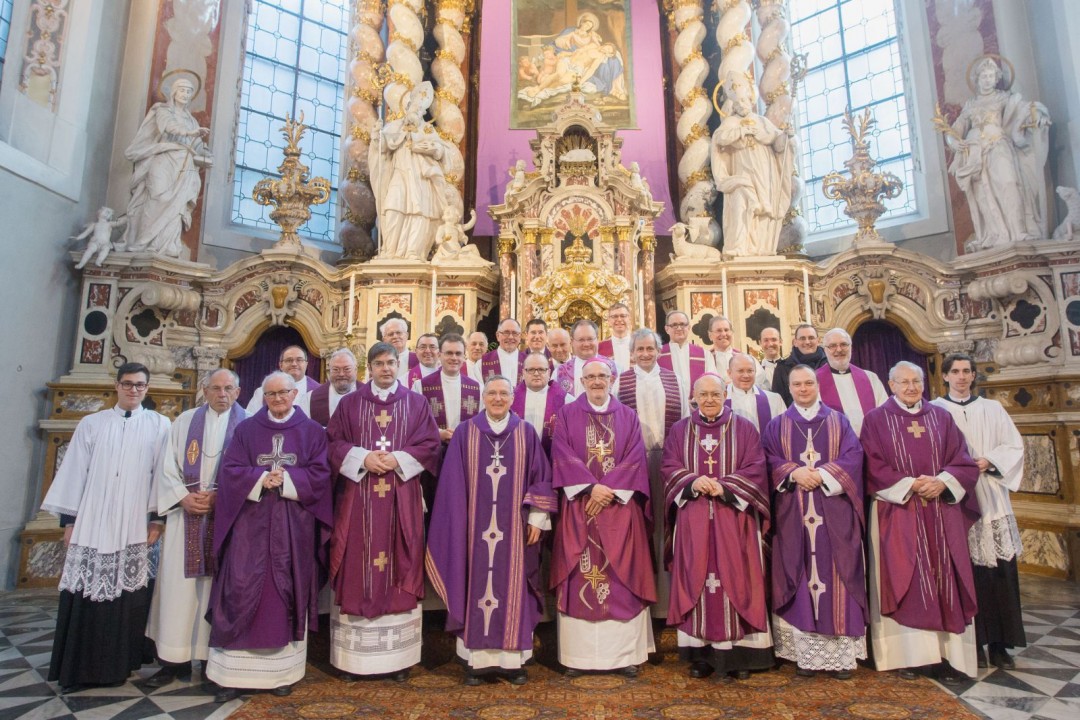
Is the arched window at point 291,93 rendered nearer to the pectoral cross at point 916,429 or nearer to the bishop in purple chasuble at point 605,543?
the bishop in purple chasuble at point 605,543

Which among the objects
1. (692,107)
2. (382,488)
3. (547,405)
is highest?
(692,107)

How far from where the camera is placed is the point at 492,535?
12.3 feet

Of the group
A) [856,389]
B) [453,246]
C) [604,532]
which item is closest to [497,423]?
Answer: [604,532]

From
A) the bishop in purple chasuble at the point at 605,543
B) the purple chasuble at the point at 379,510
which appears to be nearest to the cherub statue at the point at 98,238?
the purple chasuble at the point at 379,510

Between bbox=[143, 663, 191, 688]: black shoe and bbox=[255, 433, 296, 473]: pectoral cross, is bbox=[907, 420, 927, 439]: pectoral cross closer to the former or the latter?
bbox=[255, 433, 296, 473]: pectoral cross

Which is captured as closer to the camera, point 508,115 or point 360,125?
point 360,125

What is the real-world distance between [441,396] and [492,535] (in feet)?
4.24

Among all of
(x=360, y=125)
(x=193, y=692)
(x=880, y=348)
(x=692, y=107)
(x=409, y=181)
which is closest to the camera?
(x=193, y=692)

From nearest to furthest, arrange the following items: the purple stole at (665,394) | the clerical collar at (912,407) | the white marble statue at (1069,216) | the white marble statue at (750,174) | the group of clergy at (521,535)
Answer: the group of clergy at (521,535)
the clerical collar at (912,407)
the purple stole at (665,394)
the white marble statue at (1069,216)
the white marble statue at (750,174)

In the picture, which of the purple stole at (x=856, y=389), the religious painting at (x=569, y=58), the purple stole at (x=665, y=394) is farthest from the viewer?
the religious painting at (x=569, y=58)

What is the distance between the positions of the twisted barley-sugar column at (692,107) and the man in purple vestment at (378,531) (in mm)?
6608

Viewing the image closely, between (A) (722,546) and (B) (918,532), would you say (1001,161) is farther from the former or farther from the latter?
(A) (722,546)

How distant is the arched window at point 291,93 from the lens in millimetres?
10094

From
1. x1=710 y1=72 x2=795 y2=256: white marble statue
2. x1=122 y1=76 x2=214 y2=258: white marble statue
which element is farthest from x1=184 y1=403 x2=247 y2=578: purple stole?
x1=710 y1=72 x2=795 y2=256: white marble statue
